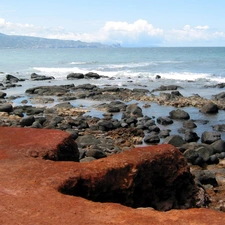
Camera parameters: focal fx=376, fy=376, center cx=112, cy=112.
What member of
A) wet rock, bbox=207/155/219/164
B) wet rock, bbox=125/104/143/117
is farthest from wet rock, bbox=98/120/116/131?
wet rock, bbox=207/155/219/164

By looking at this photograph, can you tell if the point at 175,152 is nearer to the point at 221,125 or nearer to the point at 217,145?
the point at 217,145

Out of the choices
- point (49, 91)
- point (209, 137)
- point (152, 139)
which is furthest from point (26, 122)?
point (49, 91)

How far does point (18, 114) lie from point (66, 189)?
17190 millimetres

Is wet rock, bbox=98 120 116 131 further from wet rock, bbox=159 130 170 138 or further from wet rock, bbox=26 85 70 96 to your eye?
wet rock, bbox=26 85 70 96

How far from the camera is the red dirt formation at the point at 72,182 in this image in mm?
4840

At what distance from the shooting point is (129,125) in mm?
19797

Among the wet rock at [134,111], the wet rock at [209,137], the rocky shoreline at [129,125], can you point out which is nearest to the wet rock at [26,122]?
the rocky shoreline at [129,125]

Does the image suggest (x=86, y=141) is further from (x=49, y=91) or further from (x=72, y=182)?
(x=49, y=91)

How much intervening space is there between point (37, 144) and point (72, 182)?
1.94 m

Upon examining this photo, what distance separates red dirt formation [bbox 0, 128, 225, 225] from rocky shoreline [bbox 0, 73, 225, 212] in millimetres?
3202

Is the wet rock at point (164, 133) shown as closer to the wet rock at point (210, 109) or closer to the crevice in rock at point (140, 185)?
the wet rock at point (210, 109)

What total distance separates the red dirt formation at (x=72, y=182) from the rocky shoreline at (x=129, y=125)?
10.5 ft

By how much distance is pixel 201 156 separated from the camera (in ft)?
45.2

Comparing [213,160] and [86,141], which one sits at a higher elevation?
[213,160]
